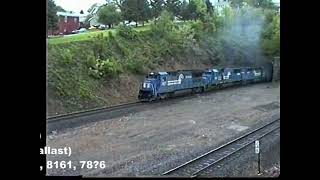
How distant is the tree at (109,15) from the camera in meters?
2.22

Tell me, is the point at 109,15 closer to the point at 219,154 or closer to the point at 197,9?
the point at 197,9

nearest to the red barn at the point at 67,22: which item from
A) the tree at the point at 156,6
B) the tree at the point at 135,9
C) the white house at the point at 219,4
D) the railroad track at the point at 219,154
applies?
the tree at the point at 135,9

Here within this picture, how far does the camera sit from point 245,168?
6.70ft

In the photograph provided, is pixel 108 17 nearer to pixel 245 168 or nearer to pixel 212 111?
pixel 212 111

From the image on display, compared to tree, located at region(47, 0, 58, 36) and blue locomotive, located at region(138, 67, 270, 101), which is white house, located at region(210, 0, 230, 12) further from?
tree, located at region(47, 0, 58, 36)

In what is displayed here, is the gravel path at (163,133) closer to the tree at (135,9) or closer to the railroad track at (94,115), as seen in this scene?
the railroad track at (94,115)

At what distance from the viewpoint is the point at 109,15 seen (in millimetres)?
2264

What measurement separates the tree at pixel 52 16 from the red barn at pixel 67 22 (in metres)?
0.03

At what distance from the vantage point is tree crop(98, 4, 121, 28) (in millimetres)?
2221
